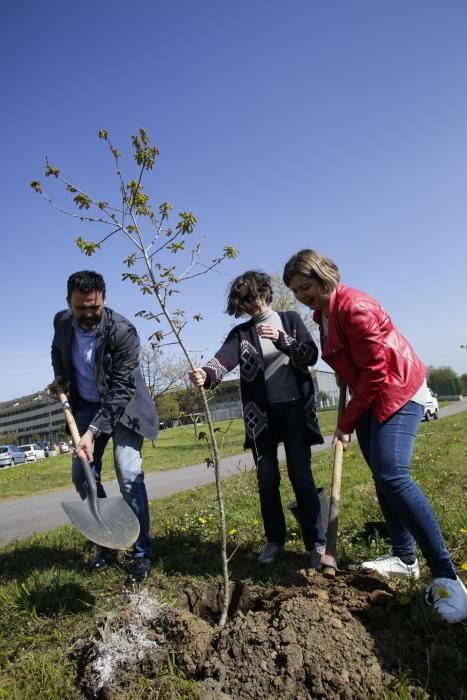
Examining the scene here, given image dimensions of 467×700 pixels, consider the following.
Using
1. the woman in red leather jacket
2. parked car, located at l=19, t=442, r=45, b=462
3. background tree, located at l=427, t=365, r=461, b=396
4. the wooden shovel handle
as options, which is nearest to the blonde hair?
the woman in red leather jacket

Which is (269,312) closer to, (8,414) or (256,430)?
(256,430)

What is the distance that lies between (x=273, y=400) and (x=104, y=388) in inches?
47.5

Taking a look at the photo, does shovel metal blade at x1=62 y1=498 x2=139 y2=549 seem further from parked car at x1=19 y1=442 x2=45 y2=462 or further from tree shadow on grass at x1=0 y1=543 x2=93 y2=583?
parked car at x1=19 y1=442 x2=45 y2=462

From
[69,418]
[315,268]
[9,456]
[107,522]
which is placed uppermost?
[315,268]

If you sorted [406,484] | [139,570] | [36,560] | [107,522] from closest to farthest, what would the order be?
[406,484], [107,522], [139,570], [36,560]

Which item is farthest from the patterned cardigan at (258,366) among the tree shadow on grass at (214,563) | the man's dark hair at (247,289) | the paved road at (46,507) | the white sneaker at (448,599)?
the paved road at (46,507)

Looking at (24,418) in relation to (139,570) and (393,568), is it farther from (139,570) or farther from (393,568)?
(393,568)

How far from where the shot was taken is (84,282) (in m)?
3.23

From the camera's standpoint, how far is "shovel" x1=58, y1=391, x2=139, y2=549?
2664mm

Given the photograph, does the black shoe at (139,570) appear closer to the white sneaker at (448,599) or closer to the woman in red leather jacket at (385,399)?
the woman in red leather jacket at (385,399)

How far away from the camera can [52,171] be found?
253cm

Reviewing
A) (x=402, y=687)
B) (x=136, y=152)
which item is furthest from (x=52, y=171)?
(x=402, y=687)

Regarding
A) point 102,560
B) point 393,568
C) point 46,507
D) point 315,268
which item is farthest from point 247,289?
point 46,507

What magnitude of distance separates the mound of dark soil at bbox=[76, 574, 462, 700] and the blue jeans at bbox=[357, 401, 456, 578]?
28 centimetres
